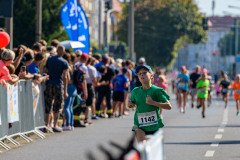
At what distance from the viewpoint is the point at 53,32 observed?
32719 mm

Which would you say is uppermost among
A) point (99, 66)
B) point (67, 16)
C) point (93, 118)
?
point (67, 16)

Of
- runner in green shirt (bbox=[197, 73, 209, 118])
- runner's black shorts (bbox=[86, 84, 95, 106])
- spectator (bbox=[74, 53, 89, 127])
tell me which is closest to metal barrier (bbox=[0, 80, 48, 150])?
spectator (bbox=[74, 53, 89, 127])

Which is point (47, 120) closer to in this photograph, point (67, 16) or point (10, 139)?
point (10, 139)

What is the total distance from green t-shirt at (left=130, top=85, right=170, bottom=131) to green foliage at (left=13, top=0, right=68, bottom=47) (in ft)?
77.0

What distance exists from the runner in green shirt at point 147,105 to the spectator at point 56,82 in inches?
293

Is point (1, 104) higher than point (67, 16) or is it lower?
lower

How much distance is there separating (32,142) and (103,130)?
339cm

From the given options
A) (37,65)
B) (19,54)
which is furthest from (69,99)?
(19,54)

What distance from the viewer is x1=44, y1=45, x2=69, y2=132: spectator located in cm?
1617

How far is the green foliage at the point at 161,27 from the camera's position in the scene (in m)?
83.5

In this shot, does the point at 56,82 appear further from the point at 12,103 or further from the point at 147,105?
the point at 147,105

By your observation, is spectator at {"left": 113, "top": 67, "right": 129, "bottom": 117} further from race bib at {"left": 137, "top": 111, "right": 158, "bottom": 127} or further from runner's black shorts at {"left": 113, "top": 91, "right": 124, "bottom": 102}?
race bib at {"left": 137, "top": 111, "right": 158, "bottom": 127}

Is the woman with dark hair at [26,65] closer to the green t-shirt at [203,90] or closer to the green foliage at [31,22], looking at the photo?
the green t-shirt at [203,90]

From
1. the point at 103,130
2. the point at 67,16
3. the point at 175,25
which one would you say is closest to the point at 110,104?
the point at 67,16
